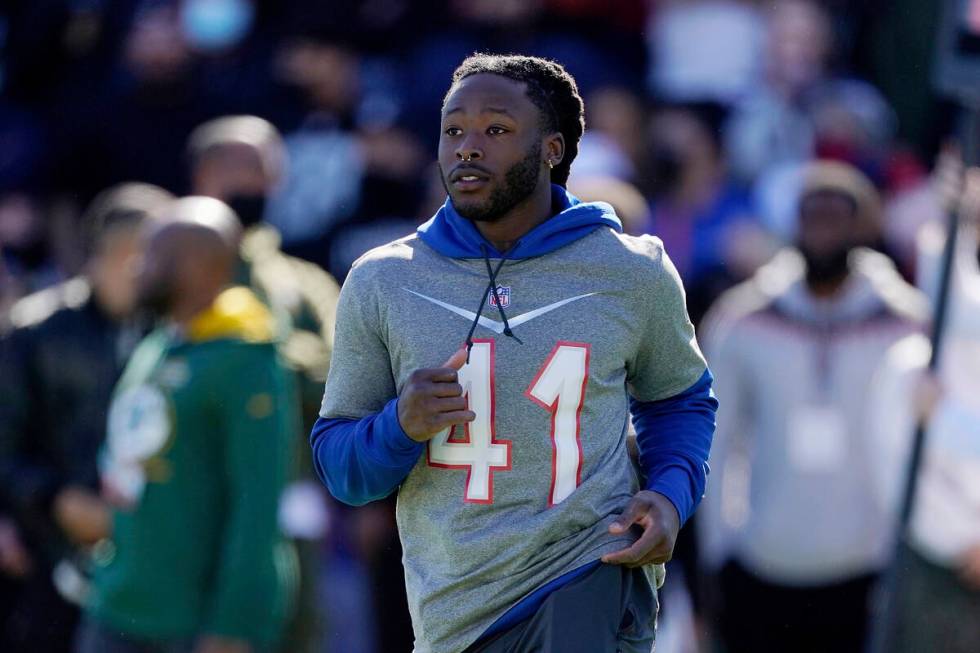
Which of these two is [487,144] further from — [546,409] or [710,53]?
[710,53]

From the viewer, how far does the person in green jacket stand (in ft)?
20.0

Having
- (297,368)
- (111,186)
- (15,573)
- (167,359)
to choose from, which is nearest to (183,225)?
(167,359)

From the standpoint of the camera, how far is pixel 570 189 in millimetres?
7352

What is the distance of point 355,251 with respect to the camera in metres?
9.57

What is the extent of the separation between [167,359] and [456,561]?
2476 mm

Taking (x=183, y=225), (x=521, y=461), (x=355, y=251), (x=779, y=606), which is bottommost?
(x=779, y=606)

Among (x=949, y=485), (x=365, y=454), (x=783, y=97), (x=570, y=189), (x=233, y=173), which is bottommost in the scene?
(x=949, y=485)

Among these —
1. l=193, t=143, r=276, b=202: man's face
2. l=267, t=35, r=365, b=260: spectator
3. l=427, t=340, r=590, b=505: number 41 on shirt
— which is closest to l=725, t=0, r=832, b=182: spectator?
l=267, t=35, r=365, b=260: spectator

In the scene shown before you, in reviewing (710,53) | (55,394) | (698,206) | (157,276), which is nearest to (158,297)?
(157,276)

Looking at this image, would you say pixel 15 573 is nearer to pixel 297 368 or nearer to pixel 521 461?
pixel 297 368

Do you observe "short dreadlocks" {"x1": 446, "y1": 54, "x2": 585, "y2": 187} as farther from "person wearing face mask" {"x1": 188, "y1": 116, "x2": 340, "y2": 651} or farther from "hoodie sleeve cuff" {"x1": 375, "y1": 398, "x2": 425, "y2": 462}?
"person wearing face mask" {"x1": 188, "y1": 116, "x2": 340, "y2": 651}

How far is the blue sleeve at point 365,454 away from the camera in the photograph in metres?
3.87

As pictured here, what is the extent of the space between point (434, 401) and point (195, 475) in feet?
8.31

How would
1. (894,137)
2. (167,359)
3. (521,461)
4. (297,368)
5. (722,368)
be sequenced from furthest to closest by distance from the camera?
(894,137) → (722,368) → (297,368) → (167,359) → (521,461)
